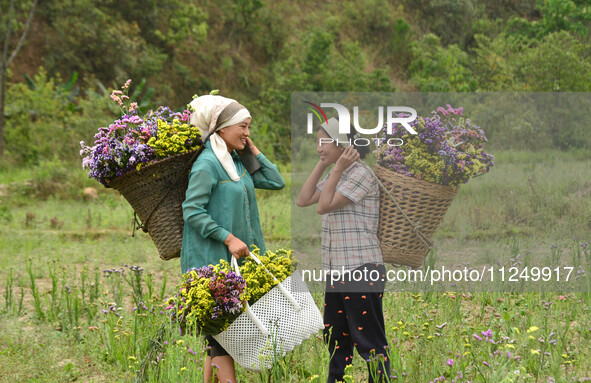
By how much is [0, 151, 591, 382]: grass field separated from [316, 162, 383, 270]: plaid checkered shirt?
17.9 inches

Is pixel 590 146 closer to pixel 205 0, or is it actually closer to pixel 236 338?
pixel 236 338

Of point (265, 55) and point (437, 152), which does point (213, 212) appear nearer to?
point (437, 152)

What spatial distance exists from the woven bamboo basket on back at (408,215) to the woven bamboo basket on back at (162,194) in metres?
0.92

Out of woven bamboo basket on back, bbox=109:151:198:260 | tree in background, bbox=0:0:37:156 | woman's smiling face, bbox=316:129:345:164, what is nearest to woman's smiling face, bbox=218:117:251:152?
woven bamboo basket on back, bbox=109:151:198:260

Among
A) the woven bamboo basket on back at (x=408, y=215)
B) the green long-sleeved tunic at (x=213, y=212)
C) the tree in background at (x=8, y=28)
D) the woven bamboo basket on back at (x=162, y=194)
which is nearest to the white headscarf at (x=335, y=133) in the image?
the woven bamboo basket on back at (x=408, y=215)

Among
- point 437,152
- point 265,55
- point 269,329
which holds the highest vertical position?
point 265,55

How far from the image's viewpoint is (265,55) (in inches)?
968

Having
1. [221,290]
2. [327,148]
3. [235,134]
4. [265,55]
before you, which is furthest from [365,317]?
[265,55]

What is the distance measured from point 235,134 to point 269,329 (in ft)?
3.00

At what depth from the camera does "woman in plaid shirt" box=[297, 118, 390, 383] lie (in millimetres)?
2918

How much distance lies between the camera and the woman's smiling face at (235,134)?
3.11 meters

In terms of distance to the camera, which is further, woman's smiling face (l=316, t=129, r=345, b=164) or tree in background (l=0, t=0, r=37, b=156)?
tree in background (l=0, t=0, r=37, b=156)

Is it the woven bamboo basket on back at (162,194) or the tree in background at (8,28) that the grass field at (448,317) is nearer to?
the woven bamboo basket on back at (162,194)

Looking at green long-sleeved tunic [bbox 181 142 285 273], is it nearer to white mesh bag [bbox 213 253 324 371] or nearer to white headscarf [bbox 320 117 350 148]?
white mesh bag [bbox 213 253 324 371]
